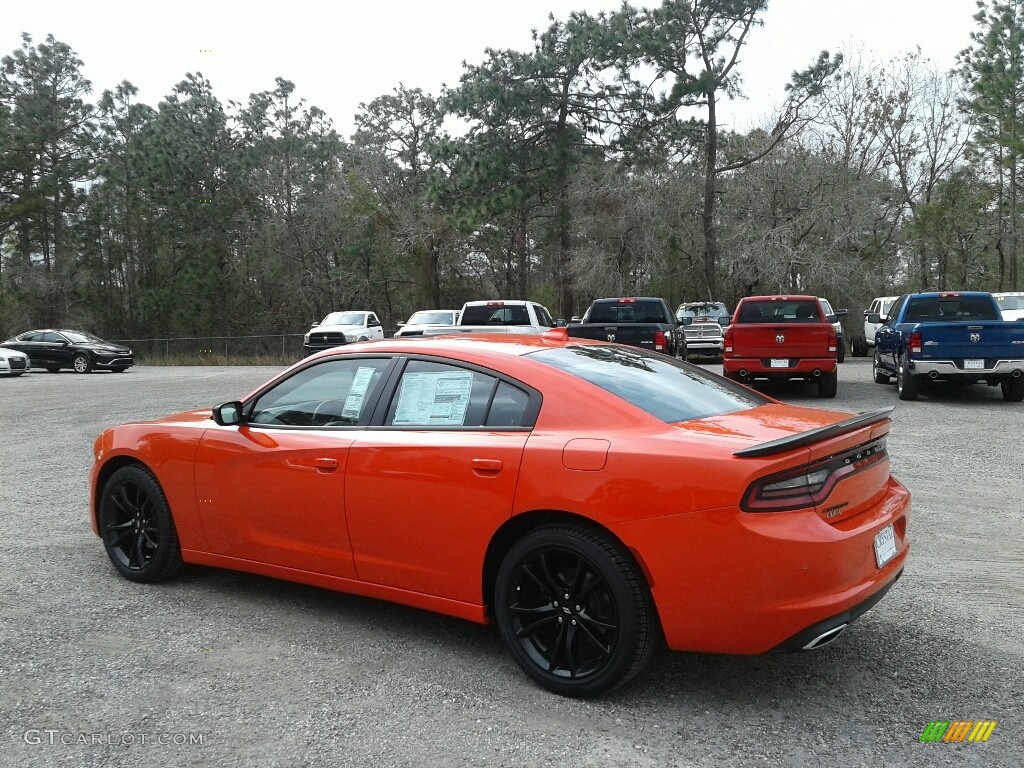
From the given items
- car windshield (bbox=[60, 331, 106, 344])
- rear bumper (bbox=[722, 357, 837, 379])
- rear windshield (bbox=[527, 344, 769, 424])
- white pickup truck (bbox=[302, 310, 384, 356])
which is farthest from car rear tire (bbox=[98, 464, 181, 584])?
car windshield (bbox=[60, 331, 106, 344])

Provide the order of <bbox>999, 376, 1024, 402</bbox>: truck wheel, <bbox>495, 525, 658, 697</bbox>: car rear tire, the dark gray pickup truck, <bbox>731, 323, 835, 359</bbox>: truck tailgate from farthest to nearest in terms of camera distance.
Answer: the dark gray pickup truck, <bbox>731, 323, 835, 359</bbox>: truck tailgate, <bbox>999, 376, 1024, 402</bbox>: truck wheel, <bbox>495, 525, 658, 697</bbox>: car rear tire

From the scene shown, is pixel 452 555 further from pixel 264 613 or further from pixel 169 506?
pixel 169 506

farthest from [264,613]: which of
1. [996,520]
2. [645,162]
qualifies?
[645,162]

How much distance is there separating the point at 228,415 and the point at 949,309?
47.1ft

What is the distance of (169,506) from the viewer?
16.8 feet

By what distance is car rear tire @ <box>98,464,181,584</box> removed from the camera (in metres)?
A: 5.14

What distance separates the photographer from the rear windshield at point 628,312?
19.2m

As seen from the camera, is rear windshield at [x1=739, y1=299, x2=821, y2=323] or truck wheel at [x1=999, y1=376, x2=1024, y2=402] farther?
rear windshield at [x1=739, y1=299, x2=821, y2=323]

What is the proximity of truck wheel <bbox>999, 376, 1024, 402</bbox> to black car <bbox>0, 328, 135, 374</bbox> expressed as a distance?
27245 millimetres

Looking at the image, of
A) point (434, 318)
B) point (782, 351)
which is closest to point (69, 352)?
point (434, 318)

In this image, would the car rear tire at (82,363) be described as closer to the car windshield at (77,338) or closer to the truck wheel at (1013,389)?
the car windshield at (77,338)

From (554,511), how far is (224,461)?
2.07 m

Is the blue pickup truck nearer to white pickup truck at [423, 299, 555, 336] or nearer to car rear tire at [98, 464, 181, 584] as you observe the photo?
white pickup truck at [423, 299, 555, 336]

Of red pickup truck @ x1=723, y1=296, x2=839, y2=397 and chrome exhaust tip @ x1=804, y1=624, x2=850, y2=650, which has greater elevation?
red pickup truck @ x1=723, y1=296, x2=839, y2=397
